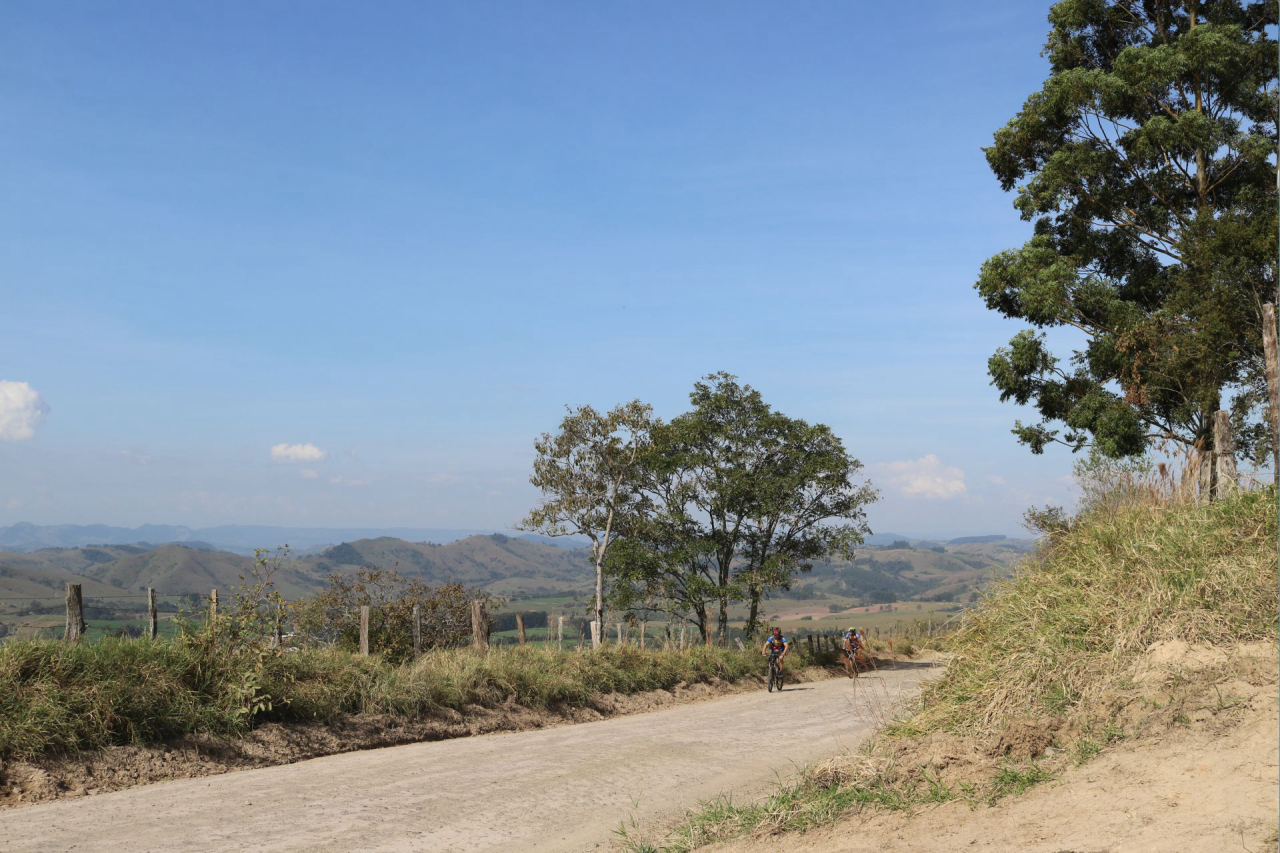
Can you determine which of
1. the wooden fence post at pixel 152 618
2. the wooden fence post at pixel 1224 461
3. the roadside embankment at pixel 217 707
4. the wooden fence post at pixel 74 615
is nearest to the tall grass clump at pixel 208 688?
the roadside embankment at pixel 217 707

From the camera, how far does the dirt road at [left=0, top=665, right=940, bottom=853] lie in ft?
27.3

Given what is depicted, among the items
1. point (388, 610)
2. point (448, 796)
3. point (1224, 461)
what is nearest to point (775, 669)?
point (388, 610)

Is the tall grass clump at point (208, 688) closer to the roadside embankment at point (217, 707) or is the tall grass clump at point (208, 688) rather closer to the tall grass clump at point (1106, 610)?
the roadside embankment at point (217, 707)

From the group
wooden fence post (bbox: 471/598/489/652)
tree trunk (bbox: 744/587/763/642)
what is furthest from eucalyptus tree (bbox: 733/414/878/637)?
wooden fence post (bbox: 471/598/489/652)

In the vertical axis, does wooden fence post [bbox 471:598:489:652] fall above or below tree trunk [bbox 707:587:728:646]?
above

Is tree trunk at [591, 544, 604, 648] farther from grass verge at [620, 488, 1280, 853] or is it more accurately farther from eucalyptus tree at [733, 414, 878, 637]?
grass verge at [620, 488, 1280, 853]

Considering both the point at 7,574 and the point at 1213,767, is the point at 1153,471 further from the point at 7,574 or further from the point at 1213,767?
the point at 7,574

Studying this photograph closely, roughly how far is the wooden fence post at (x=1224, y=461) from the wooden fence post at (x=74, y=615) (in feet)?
50.8

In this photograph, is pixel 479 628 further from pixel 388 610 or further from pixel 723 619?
pixel 723 619

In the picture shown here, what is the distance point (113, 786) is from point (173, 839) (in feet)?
9.85

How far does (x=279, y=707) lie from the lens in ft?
43.9

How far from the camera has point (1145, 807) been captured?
538cm

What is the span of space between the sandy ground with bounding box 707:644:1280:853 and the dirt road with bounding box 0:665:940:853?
3143 millimetres

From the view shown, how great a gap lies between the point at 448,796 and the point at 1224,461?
36.4 feet
